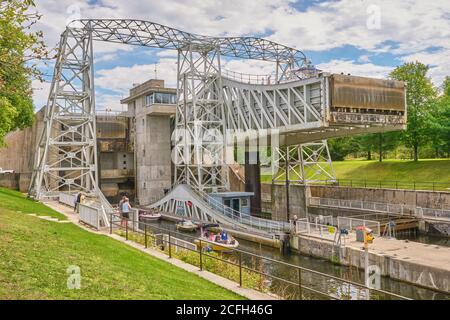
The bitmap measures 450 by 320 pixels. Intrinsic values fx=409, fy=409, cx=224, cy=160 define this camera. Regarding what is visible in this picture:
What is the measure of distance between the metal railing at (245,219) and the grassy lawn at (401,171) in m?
18.7

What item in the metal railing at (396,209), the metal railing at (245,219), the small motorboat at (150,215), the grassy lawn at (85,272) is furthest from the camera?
the small motorboat at (150,215)

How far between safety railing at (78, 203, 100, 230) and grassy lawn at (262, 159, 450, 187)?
33.2 m

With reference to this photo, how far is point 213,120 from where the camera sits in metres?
42.8

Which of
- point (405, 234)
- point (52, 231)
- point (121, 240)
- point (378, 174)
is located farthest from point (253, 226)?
point (378, 174)

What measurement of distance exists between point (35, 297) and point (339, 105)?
2220 cm

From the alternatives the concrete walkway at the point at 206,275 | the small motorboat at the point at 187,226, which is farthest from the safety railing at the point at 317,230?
the concrete walkway at the point at 206,275

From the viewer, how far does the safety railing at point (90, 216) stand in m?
20.2

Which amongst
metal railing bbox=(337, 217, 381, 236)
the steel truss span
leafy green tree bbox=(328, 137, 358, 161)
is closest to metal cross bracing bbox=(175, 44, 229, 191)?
the steel truss span

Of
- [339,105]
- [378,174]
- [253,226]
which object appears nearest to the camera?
[339,105]

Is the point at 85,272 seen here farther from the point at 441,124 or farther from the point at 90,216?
the point at 441,124

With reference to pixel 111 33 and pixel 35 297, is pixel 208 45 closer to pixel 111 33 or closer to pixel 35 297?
pixel 111 33

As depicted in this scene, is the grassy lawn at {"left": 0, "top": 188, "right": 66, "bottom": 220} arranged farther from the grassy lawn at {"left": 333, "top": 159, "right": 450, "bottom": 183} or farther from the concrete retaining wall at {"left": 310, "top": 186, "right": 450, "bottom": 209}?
the grassy lawn at {"left": 333, "top": 159, "right": 450, "bottom": 183}

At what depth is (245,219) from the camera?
113 feet

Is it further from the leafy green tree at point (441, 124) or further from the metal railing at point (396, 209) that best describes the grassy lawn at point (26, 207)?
the leafy green tree at point (441, 124)
